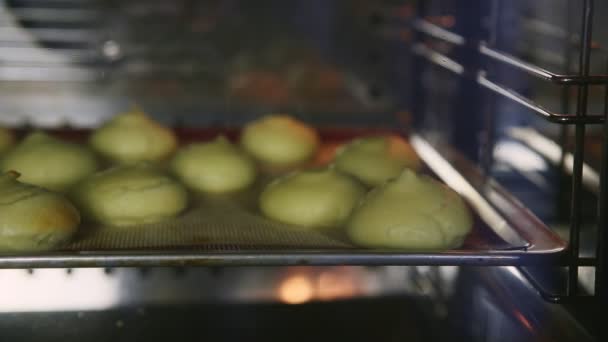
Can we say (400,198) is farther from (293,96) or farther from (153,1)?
(153,1)

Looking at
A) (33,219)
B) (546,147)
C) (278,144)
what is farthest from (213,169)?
(546,147)

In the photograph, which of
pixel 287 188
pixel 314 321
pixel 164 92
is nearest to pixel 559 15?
pixel 164 92

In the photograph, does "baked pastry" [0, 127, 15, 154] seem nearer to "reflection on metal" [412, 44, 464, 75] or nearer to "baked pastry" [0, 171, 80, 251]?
"baked pastry" [0, 171, 80, 251]

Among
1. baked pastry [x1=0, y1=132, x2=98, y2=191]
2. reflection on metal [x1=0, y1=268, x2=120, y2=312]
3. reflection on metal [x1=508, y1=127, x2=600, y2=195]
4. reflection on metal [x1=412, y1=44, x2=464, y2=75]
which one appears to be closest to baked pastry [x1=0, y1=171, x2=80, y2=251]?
reflection on metal [x1=0, y1=268, x2=120, y2=312]

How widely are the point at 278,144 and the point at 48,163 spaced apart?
44 centimetres

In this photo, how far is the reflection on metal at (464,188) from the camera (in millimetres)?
1128

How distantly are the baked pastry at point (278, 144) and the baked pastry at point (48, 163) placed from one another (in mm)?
327

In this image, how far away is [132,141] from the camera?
62.6 inches

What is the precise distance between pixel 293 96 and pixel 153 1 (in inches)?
19.1

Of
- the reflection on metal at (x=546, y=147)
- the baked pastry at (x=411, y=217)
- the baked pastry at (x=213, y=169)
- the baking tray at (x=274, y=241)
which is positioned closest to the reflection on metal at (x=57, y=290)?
the baking tray at (x=274, y=241)

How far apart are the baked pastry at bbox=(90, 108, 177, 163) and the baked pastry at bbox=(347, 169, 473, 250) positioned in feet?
1.87

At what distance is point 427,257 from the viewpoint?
0.96 meters

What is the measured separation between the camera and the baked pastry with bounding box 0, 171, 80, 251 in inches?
40.9

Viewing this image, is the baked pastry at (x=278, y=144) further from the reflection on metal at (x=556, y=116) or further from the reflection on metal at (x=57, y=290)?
the reflection on metal at (x=556, y=116)
